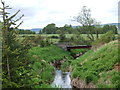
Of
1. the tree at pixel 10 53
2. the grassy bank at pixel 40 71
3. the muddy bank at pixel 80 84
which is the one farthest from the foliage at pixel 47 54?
the tree at pixel 10 53

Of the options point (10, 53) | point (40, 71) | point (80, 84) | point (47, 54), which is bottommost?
point (80, 84)

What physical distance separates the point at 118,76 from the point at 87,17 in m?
39.0

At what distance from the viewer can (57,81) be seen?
2042cm

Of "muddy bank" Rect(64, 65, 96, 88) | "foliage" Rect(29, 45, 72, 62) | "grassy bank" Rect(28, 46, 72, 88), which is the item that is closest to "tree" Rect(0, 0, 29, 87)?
"grassy bank" Rect(28, 46, 72, 88)

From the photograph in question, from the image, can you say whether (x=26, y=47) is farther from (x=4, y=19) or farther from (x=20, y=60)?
(x=4, y=19)

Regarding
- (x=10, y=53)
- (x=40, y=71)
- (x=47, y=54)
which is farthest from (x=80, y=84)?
(x=47, y=54)

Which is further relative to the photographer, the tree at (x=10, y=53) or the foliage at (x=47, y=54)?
the foliage at (x=47, y=54)

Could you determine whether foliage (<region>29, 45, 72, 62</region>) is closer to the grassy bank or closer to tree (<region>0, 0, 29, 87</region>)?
the grassy bank

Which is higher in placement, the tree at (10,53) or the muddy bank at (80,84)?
the tree at (10,53)

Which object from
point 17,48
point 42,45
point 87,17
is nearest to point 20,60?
point 17,48

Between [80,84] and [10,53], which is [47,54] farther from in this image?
[10,53]

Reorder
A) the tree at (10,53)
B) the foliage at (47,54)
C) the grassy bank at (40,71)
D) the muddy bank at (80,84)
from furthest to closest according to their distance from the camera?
the foliage at (47,54) → the muddy bank at (80,84) → the grassy bank at (40,71) → the tree at (10,53)

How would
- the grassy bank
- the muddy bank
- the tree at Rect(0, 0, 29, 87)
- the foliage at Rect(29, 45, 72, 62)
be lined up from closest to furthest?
1. the tree at Rect(0, 0, 29, 87)
2. the grassy bank
3. the muddy bank
4. the foliage at Rect(29, 45, 72, 62)

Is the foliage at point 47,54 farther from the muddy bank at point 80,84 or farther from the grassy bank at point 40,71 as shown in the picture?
the muddy bank at point 80,84
